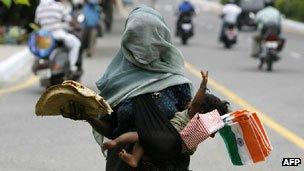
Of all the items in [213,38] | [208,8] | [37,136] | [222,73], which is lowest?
[208,8]

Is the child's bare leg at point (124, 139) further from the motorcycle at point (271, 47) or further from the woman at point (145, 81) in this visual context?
the motorcycle at point (271, 47)

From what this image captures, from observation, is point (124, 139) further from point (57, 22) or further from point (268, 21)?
point (268, 21)

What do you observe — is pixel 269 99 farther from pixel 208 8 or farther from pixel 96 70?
pixel 208 8

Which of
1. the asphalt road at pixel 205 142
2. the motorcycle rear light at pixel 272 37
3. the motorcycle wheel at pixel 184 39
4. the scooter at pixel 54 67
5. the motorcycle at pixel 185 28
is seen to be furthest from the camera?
the motorcycle wheel at pixel 184 39

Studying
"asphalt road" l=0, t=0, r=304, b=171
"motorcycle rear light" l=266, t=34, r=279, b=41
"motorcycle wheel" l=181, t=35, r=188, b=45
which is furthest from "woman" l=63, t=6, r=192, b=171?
"motorcycle wheel" l=181, t=35, r=188, b=45

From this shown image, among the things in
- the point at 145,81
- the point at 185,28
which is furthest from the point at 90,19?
the point at 145,81

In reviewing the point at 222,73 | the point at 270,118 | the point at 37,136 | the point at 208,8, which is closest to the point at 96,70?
the point at 222,73

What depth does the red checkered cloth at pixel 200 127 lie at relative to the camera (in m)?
4.88

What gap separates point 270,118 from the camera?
1295 cm

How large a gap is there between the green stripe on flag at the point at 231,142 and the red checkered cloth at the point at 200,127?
0.09m

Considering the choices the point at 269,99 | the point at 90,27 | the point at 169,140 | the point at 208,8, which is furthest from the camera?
the point at 208,8

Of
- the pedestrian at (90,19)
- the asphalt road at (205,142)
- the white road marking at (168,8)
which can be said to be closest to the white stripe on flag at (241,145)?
the asphalt road at (205,142)

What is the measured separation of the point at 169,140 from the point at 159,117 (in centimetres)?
13

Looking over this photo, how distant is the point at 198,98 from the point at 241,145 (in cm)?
36
